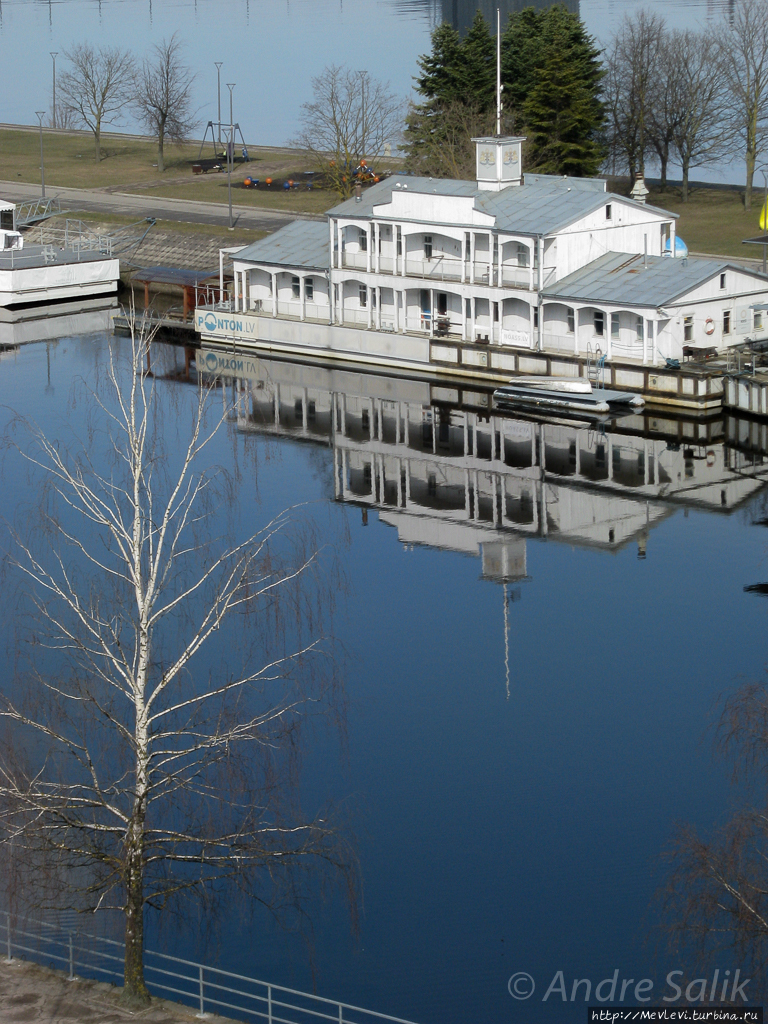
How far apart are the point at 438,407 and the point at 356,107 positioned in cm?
4773

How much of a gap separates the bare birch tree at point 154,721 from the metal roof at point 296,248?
1295 inches

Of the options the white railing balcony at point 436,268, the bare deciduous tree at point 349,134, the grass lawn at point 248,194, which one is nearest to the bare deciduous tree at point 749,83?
the bare deciduous tree at point 349,134

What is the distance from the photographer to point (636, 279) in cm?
6469

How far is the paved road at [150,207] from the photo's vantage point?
95.9 m

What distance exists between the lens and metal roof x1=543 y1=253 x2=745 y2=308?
206ft

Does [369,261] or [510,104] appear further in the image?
[510,104]

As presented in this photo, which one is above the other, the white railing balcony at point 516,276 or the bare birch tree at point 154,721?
the white railing balcony at point 516,276

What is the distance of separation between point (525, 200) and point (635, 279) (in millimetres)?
7280

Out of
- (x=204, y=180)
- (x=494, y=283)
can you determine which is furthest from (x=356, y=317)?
(x=204, y=180)

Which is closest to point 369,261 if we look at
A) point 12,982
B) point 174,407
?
point 174,407

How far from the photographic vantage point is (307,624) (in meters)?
37.5

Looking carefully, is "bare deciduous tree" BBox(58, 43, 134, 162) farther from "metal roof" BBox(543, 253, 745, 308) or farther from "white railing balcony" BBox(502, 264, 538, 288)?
"metal roof" BBox(543, 253, 745, 308)

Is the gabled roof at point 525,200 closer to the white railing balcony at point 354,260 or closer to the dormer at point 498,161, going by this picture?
the dormer at point 498,161

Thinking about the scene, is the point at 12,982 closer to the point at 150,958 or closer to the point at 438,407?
the point at 150,958
